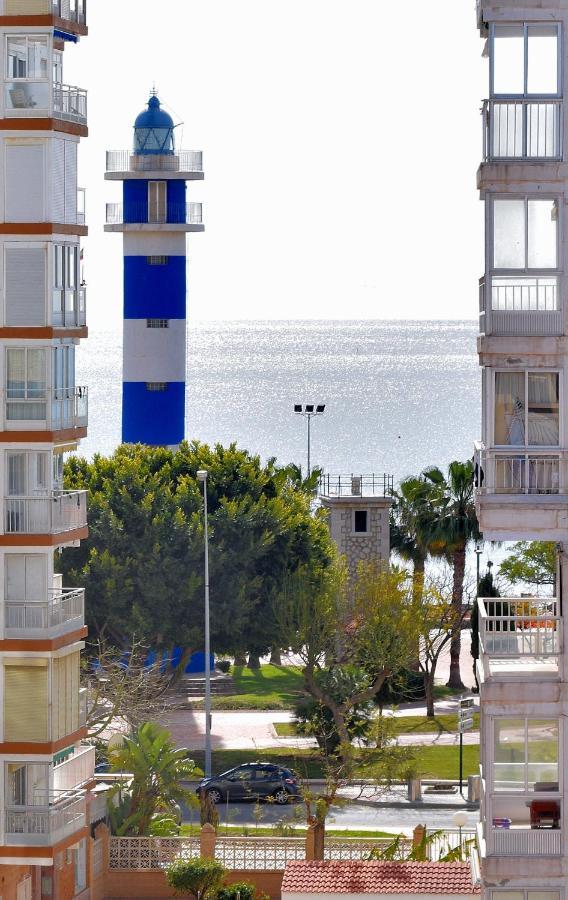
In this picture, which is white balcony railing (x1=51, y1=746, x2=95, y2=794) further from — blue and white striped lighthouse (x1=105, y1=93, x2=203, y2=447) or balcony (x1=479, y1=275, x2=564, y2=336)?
blue and white striped lighthouse (x1=105, y1=93, x2=203, y2=447)

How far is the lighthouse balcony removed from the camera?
69.9 metres

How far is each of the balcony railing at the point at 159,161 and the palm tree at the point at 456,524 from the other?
47.6ft

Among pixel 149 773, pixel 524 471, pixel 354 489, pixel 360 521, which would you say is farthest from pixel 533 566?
pixel 524 471

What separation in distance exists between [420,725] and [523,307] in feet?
117

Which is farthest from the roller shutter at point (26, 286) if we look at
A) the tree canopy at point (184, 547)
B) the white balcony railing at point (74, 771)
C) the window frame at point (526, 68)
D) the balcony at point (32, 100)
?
the tree canopy at point (184, 547)

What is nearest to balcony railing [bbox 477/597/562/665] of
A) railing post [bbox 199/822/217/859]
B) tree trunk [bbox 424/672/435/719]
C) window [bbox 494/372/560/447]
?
window [bbox 494/372/560/447]

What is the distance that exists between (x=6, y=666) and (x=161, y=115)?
43.4m

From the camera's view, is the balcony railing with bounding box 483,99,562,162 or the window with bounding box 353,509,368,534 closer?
the balcony railing with bounding box 483,99,562,162

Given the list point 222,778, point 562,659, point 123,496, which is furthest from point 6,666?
point 123,496

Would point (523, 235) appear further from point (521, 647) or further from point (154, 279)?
point (154, 279)

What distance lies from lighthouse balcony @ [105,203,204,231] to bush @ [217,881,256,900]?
1481 inches

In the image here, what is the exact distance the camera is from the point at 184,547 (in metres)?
59.9

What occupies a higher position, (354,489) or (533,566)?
(354,489)

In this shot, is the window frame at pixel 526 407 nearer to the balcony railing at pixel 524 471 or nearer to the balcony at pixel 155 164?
the balcony railing at pixel 524 471
